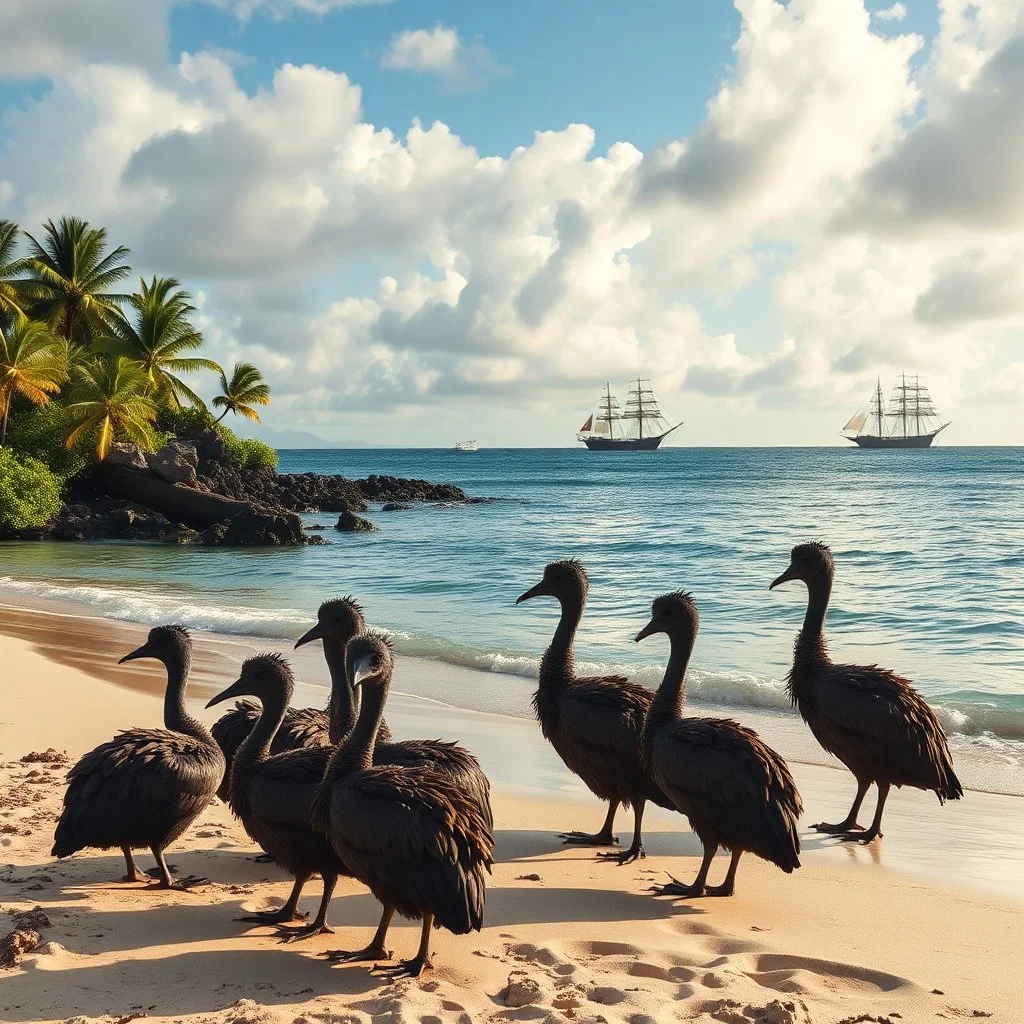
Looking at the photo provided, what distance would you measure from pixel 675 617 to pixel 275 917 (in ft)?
9.42

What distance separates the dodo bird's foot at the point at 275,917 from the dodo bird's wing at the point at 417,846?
32.0 inches

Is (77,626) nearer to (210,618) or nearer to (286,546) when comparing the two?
(210,618)

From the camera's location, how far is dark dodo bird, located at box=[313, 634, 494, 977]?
4.18 m

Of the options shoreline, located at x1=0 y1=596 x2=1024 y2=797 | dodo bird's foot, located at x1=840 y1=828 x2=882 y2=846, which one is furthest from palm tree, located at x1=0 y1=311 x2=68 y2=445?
dodo bird's foot, located at x1=840 y1=828 x2=882 y2=846

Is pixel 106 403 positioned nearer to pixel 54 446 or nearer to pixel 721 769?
pixel 54 446

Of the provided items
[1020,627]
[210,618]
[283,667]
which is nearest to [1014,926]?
[283,667]

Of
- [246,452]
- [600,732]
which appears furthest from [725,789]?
[246,452]

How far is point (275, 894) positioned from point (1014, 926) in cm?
386

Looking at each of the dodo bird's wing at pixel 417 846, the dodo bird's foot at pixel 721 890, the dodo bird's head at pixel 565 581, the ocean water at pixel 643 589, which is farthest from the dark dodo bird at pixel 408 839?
the ocean water at pixel 643 589

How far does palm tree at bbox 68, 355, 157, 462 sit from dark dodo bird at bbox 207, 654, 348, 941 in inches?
1199

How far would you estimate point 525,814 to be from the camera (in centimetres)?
698

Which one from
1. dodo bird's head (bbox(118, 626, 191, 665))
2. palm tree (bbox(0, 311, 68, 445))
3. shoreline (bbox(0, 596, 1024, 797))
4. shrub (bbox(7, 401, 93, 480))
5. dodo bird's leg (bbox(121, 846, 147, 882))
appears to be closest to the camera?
dodo bird's leg (bbox(121, 846, 147, 882))

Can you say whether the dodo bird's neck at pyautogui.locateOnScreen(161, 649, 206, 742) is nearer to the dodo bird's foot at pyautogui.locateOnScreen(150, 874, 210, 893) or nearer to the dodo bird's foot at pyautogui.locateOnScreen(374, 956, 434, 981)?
the dodo bird's foot at pyautogui.locateOnScreen(150, 874, 210, 893)

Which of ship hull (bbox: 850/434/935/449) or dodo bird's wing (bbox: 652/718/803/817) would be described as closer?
dodo bird's wing (bbox: 652/718/803/817)
